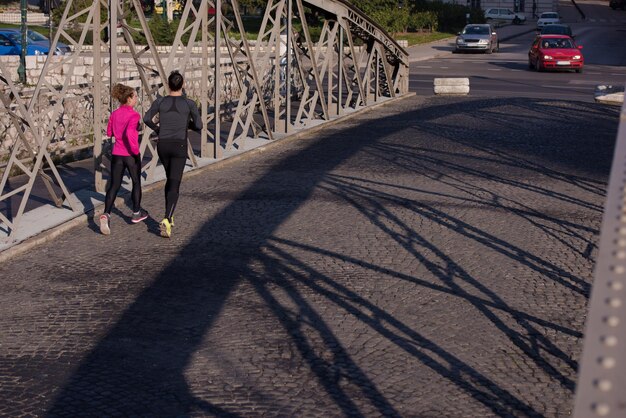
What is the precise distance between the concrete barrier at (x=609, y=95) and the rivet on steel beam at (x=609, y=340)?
26257 millimetres

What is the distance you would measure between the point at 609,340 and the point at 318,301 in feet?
21.5

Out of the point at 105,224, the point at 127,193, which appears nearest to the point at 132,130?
the point at 105,224

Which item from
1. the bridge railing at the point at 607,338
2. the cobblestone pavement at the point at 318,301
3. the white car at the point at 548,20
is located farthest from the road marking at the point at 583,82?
the white car at the point at 548,20

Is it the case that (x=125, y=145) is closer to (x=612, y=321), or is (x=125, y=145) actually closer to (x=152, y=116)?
(x=152, y=116)

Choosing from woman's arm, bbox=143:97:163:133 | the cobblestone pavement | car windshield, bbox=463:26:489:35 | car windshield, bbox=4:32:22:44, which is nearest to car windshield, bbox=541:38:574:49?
car windshield, bbox=463:26:489:35

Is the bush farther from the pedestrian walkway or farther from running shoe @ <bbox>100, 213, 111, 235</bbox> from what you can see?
running shoe @ <bbox>100, 213, 111, 235</bbox>

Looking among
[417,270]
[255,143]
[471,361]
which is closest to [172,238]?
[417,270]

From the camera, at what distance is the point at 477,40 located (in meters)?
57.4

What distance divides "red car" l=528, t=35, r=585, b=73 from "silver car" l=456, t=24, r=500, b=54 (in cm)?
1203

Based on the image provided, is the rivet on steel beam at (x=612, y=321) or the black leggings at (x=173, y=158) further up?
the rivet on steel beam at (x=612, y=321)

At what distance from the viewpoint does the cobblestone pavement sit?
6.31 meters

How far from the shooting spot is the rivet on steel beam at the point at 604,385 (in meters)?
1.96

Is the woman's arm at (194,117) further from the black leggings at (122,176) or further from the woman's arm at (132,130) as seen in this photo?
the black leggings at (122,176)

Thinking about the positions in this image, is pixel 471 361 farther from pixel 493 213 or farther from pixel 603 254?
pixel 493 213
